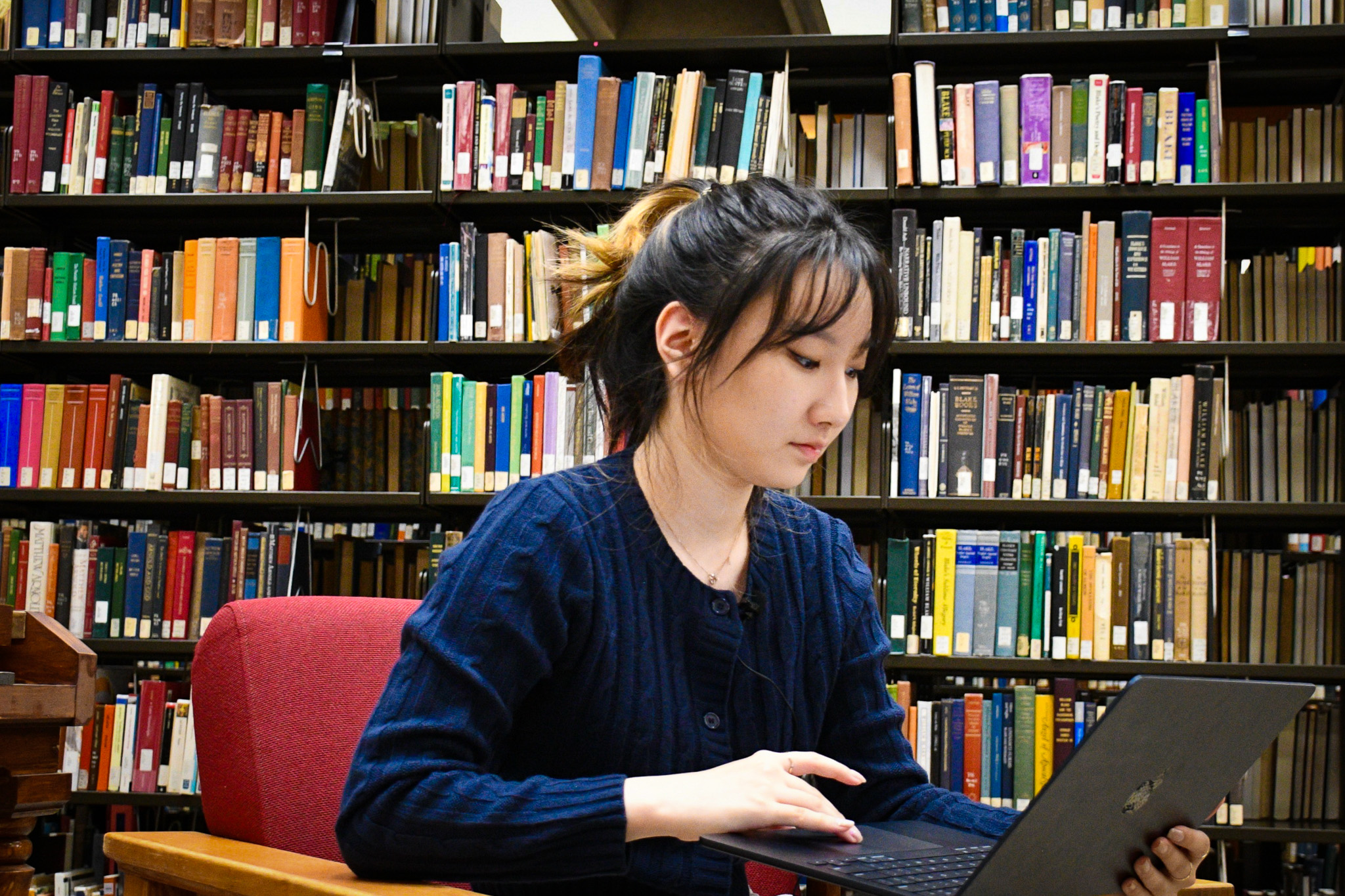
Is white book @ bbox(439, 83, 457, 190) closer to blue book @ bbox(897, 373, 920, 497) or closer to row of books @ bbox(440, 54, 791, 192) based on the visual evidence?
row of books @ bbox(440, 54, 791, 192)

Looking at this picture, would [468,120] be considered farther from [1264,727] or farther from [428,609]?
[1264,727]

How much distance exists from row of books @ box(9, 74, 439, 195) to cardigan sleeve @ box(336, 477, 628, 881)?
213 centimetres

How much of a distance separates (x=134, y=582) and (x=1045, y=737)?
82.4 inches

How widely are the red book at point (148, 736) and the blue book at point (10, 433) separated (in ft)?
1.98

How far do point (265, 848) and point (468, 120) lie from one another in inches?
84.3

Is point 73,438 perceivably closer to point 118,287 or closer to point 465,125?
point 118,287

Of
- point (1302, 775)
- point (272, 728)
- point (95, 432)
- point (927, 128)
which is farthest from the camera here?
point (95, 432)

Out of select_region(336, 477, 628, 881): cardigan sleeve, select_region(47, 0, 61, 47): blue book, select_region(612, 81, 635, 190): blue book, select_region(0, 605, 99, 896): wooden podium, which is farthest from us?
select_region(47, 0, 61, 47): blue book

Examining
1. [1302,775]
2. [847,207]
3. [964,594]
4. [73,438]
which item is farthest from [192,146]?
[1302,775]

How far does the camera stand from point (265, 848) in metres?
1.01

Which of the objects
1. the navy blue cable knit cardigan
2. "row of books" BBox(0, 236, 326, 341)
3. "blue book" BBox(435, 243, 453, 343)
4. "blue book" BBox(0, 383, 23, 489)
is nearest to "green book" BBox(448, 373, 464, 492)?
"blue book" BBox(435, 243, 453, 343)

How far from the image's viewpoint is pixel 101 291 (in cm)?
295

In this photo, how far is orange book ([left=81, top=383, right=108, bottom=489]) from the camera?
292 cm

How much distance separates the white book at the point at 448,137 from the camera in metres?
2.85
